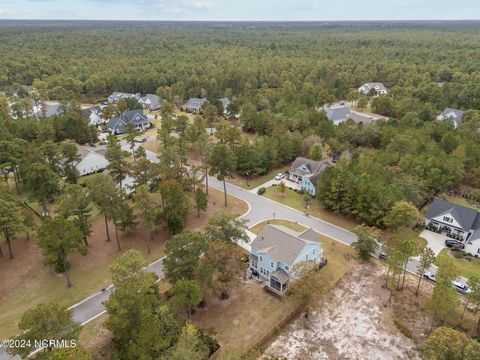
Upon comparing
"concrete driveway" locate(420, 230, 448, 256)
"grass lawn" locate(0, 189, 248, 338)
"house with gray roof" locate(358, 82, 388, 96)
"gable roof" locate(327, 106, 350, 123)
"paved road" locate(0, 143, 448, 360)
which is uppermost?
"house with gray roof" locate(358, 82, 388, 96)

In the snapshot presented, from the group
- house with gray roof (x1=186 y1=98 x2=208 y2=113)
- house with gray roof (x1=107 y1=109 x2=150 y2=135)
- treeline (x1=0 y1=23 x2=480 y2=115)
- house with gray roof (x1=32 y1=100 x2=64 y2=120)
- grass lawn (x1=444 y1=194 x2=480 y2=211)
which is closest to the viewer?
grass lawn (x1=444 y1=194 x2=480 y2=211)

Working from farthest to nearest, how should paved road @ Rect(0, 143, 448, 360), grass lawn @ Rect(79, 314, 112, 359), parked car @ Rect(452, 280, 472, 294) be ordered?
parked car @ Rect(452, 280, 472, 294), paved road @ Rect(0, 143, 448, 360), grass lawn @ Rect(79, 314, 112, 359)

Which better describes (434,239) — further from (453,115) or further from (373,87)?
(373,87)

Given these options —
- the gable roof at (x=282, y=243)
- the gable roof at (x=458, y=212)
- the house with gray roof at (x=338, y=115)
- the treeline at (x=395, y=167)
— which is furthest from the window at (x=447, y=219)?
the house with gray roof at (x=338, y=115)

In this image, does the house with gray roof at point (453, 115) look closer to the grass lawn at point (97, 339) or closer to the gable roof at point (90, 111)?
the grass lawn at point (97, 339)

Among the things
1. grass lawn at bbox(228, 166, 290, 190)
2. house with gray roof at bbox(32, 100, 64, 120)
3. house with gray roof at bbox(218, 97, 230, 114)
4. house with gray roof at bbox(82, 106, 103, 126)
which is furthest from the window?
house with gray roof at bbox(32, 100, 64, 120)

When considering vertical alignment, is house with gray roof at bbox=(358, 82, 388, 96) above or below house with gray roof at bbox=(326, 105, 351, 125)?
above

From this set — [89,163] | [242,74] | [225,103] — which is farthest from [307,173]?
[242,74]

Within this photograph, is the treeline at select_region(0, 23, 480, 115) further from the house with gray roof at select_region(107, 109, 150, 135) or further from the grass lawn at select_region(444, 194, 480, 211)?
the grass lawn at select_region(444, 194, 480, 211)
